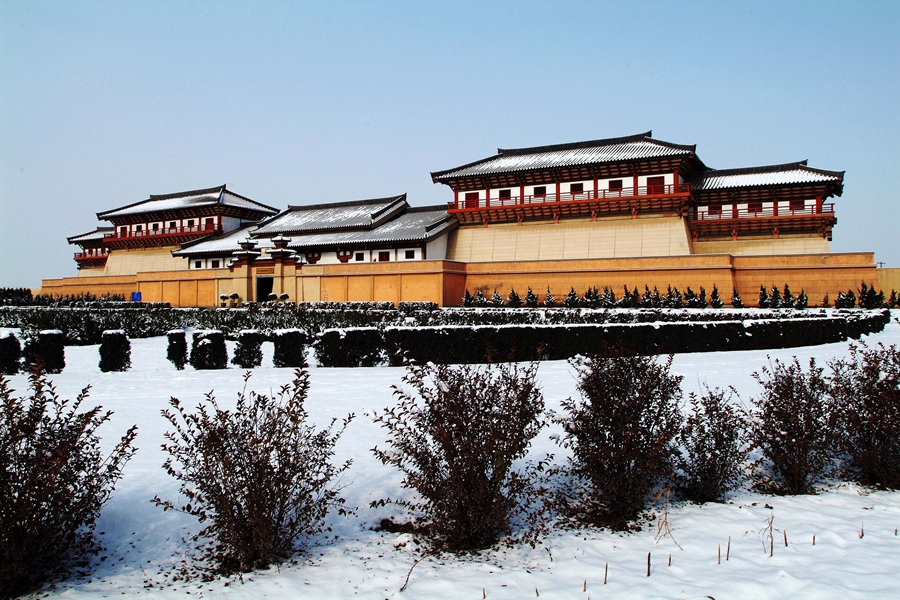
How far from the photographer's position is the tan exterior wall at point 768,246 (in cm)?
3284

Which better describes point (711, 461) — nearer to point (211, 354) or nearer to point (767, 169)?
point (211, 354)

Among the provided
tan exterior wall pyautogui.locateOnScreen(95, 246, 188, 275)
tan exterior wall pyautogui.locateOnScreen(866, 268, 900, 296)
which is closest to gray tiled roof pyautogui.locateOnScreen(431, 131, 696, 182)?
tan exterior wall pyautogui.locateOnScreen(866, 268, 900, 296)

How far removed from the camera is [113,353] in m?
13.5

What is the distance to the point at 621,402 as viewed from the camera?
18.1 ft

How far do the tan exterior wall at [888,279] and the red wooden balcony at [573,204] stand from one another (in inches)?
386

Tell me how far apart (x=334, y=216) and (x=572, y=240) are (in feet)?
58.8

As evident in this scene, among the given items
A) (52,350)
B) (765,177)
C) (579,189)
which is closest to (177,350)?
(52,350)

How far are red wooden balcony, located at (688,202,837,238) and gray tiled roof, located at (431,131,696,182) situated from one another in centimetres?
415

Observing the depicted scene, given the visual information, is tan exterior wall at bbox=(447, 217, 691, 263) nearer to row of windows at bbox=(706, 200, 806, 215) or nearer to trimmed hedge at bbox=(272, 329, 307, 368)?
row of windows at bbox=(706, 200, 806, 215)

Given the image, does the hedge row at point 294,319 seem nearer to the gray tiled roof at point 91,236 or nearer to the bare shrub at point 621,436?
the bare shrub at point 621,436

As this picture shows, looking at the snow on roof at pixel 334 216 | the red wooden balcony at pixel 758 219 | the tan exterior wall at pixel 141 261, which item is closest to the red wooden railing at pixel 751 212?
the red wooden balcony at pixel 758 219

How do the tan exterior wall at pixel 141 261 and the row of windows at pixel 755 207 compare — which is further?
the tan exterior wall at pixel 141 261

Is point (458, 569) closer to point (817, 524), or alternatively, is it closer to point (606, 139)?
point (817, 524)

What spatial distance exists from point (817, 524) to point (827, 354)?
11778 millimetres
